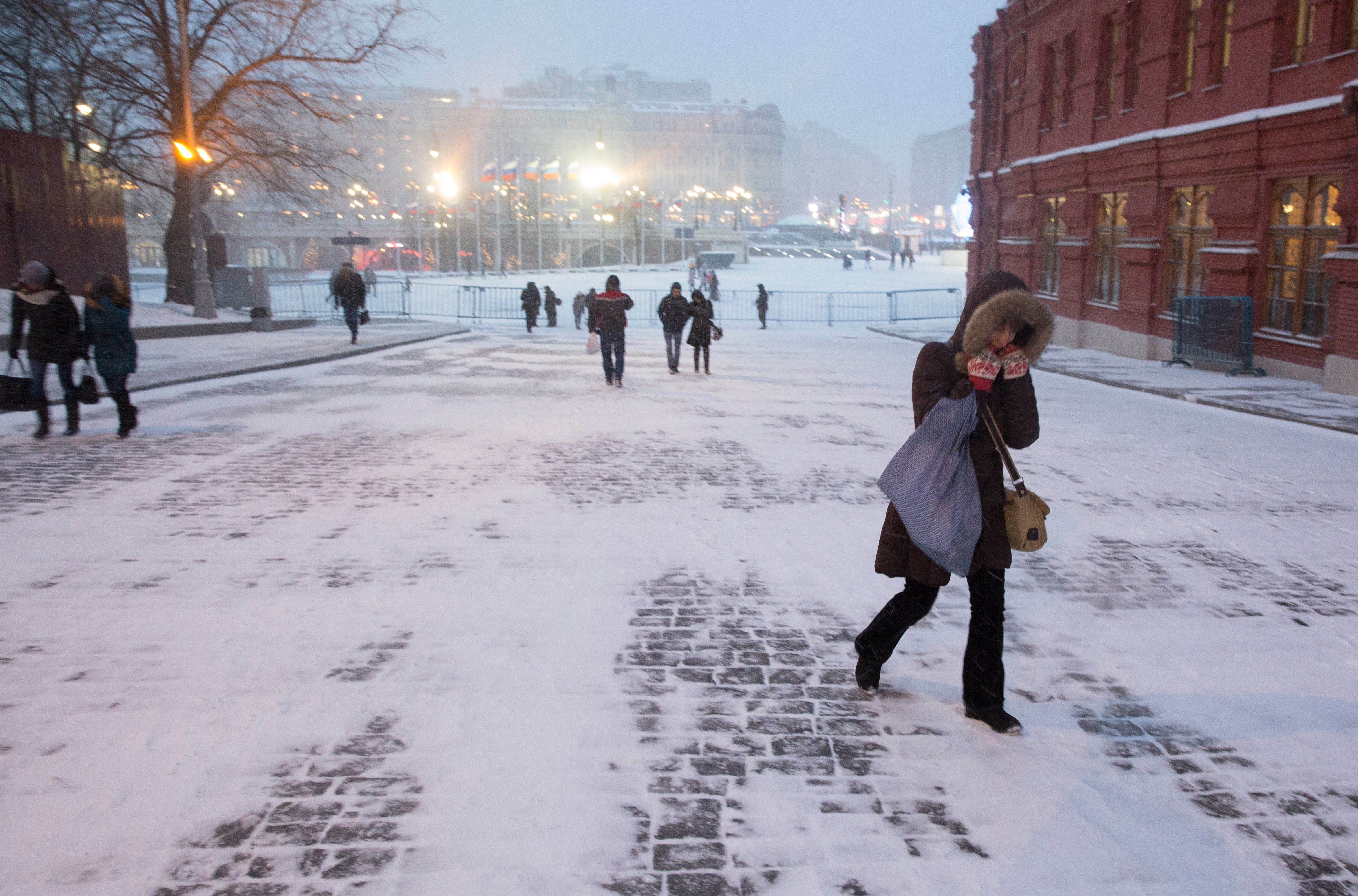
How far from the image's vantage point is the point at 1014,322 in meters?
3.90

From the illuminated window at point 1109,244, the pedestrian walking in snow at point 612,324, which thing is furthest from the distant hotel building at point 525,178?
the pedestrian walking in snow at point 612,324

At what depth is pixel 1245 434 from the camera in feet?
40.1

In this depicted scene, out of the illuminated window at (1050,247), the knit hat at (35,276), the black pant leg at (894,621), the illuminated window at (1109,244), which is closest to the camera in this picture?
the black pant leg at (894,621)

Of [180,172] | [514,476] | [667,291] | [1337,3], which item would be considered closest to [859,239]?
[667,291]

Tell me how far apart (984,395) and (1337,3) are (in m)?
16.1

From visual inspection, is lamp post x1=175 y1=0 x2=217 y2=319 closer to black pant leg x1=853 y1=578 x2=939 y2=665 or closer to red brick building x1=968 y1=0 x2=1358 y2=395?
red brick building x1=968 y1=0 x2=1358 y2=395

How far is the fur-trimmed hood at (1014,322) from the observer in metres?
3.87

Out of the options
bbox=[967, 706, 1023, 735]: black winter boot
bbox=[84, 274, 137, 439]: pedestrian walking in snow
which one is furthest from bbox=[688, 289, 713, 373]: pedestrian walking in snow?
bbox=[967, 706, 1023, 735]: black winter boot

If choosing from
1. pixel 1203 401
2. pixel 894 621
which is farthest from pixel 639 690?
pixel 1203 401

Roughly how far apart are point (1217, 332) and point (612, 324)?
10869 mm

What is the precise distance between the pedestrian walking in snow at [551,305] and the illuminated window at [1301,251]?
2257 cm

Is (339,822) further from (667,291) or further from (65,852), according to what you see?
(667,291)

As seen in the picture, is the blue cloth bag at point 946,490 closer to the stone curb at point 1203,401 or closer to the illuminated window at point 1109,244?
the stone curb at point 1203,401

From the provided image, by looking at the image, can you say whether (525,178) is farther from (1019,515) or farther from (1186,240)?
(1019,515)
